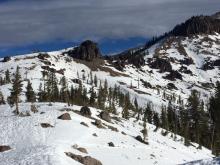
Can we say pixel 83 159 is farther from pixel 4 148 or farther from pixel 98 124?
pixel 98 124

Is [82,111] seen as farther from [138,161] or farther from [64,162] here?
[64,162]

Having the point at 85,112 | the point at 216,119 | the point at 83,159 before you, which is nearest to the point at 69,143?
the point at 83,159

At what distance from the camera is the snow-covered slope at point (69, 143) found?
52.8 metres

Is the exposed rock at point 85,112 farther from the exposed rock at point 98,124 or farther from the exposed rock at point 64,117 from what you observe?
the exposed rock at point 64,117

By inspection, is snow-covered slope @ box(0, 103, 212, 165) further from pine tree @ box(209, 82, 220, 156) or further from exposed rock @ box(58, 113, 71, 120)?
pine tree @ box(209, 82, 220, 156)

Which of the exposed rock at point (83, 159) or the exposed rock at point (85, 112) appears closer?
the exposed rock at point (83, 159)

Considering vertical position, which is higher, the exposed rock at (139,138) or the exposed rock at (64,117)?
the exposed rock at (64,117)

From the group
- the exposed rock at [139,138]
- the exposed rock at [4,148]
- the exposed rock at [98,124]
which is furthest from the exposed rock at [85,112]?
the exposed rock at [4,148]

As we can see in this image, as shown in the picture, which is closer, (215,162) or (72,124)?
(215,162)

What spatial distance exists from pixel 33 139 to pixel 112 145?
12315 mm

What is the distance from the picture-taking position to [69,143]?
6438cm

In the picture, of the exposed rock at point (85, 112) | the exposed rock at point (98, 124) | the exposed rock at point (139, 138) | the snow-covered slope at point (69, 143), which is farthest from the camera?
the exposed rock at point (85, 112)

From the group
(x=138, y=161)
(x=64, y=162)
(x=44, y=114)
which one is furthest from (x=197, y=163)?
(x=44, y=114)

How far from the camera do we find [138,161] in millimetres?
65188
